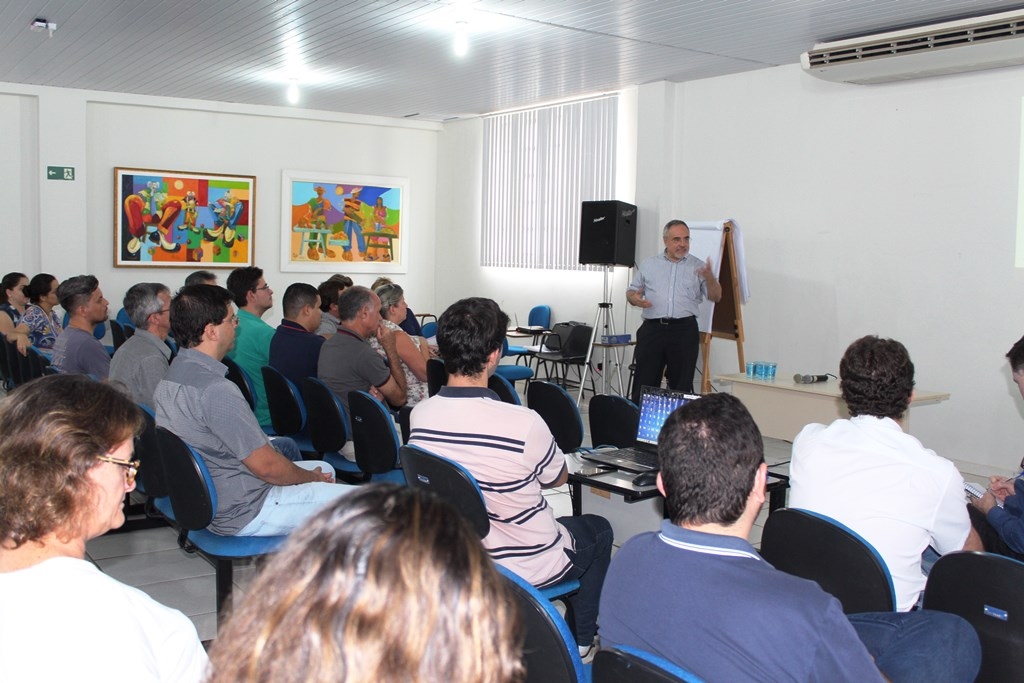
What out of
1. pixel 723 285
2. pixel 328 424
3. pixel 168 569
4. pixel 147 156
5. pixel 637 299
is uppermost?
pixel 147 156

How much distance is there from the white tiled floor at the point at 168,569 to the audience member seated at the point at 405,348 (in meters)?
1.47

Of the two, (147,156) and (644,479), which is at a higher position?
(147,156)

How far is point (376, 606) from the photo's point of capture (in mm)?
735

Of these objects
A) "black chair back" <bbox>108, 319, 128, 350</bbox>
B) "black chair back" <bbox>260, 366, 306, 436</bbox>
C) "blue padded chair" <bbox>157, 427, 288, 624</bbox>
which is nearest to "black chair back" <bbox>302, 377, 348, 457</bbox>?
"black chair back" <bbox>260, 366, 306, 436</bbox>

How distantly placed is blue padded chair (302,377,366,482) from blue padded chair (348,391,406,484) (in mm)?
178

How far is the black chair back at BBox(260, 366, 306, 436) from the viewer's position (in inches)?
185

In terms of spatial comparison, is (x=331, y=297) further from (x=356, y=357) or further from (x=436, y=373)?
(x=356, y=357)

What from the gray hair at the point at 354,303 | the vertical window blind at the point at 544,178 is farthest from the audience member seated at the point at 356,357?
the vertical window blind at the point at 544,178

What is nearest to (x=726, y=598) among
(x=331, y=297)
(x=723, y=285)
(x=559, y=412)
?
(x=559, y=412)

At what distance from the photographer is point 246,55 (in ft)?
26.3

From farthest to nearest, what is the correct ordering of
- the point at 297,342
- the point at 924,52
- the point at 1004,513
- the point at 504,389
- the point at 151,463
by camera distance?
the point at 924,52 < the point at 297,342 < the point at 504,389 < the point at 151,463 < the point at 1004,513

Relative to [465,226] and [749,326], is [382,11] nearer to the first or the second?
[749,326]

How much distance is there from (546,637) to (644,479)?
157 cm

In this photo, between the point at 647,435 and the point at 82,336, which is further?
the point at 82,336
